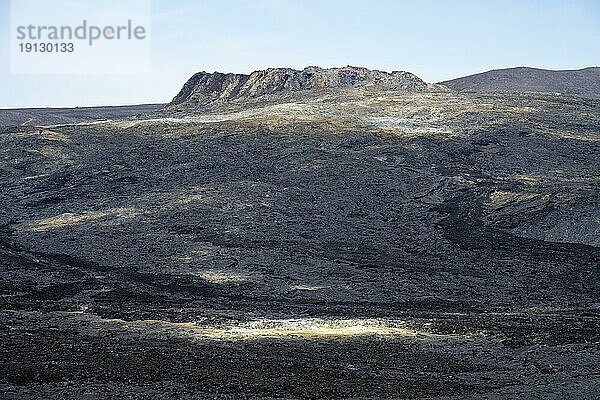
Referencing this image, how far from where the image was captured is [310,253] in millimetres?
22344

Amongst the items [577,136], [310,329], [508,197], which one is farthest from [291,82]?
[310,329]

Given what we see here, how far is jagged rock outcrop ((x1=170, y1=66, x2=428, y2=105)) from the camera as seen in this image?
60.7 metres

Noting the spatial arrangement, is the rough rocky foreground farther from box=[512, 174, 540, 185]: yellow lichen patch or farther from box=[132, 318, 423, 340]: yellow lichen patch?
box=[512, 174, 540, 185]: yellow lichen patch

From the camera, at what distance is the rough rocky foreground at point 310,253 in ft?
35.0

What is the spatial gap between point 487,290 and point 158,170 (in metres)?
21.0

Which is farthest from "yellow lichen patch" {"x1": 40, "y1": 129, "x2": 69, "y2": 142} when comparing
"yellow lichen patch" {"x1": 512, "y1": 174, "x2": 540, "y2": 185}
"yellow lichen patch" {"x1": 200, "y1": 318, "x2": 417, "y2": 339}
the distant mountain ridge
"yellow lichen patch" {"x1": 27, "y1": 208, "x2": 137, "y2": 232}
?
the distant mountain ridge

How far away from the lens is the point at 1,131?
4509 centimetres

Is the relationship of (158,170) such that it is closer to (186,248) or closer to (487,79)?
(186,248)

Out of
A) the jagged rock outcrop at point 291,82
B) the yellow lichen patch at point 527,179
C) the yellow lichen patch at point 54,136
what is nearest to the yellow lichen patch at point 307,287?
the yellow lichen patch at point 527,179

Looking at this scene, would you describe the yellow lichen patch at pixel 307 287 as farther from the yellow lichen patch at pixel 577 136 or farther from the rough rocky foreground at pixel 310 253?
the yellow lichen patch at pixel 577 136

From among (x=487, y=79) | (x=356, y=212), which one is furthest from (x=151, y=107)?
(x=356, y=212)

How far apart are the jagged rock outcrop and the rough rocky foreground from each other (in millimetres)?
11947

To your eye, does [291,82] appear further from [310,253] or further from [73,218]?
[310,253]

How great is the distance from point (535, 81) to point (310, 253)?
278ft
